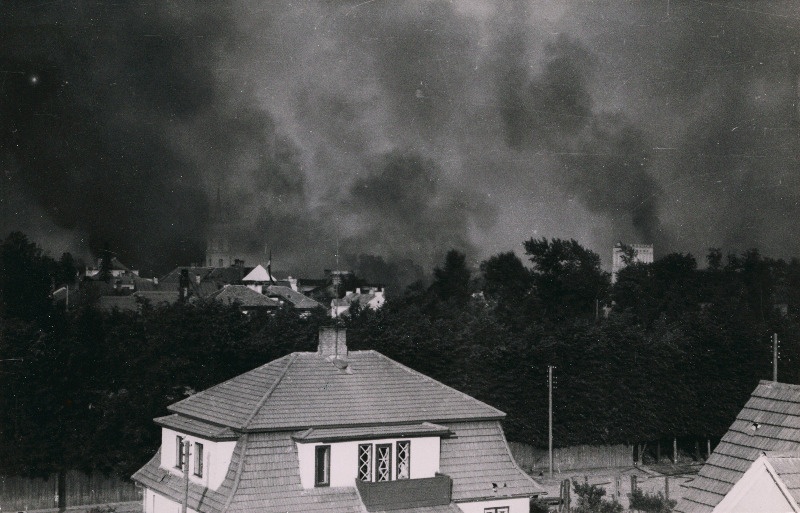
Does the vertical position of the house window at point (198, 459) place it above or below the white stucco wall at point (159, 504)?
above

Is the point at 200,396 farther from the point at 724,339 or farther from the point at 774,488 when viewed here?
the point at 724,339

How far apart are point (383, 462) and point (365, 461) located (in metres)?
0.70

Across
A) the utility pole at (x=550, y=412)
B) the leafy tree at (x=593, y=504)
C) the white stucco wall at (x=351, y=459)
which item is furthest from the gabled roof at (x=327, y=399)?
the utility pole at (x=550, y=412)

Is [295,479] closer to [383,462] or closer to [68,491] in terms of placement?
[383,462]

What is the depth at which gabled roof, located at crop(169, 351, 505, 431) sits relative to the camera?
28141mm

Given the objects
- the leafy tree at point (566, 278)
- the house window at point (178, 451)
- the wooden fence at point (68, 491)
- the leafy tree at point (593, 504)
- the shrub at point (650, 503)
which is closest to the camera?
the house window at point (178, 451)

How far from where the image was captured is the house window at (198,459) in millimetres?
28641

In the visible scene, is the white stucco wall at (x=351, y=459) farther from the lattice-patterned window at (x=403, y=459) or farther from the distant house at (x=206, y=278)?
the distant house at (x=206, y=278)

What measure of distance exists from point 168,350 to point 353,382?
733 inches

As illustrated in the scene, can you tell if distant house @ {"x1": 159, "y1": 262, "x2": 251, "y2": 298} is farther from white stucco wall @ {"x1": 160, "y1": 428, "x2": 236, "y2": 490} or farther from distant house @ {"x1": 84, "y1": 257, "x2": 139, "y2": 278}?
white stucco wall @ {"x1": 160, "y1": 428, "x2": 236, "y2": 490}

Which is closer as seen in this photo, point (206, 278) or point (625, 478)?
point (625, 478)

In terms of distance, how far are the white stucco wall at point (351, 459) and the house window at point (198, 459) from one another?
377 cm

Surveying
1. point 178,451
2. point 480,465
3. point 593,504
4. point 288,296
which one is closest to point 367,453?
point 480,465

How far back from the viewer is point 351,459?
27984 millimetres
